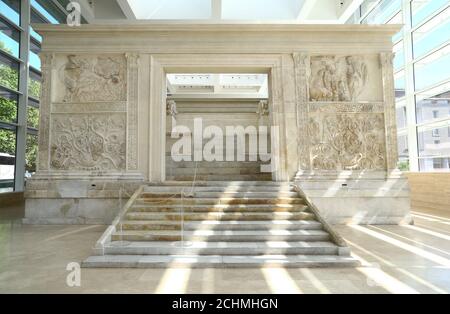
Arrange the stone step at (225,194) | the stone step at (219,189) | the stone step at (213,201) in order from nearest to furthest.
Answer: the stone step at (213,201) → the stone step at (225,194) → the stone step at (219,189)

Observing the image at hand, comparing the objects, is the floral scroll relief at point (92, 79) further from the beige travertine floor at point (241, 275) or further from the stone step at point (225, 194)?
the beige travertine floor at point (241, 275)

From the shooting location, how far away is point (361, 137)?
319 inches

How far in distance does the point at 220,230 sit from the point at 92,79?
5.90 meters

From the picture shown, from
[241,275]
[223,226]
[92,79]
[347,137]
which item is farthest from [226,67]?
[241,275]

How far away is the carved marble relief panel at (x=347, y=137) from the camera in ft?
26.4

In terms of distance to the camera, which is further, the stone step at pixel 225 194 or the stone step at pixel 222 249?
the stone step at pixel 225 194

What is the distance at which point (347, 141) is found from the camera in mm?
8078

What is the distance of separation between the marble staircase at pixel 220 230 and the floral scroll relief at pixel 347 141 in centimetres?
157

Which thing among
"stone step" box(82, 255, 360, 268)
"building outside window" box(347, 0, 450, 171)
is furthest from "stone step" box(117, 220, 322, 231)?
"building outside window" box(347, 0, 450, 171)

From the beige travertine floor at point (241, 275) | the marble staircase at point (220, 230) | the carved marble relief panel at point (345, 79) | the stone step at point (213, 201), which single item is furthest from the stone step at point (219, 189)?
the carved marble relief panel at point (345, 79)

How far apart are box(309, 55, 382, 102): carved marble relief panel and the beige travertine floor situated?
4266 mm

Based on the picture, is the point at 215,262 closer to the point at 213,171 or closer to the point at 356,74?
the point at 213,171
